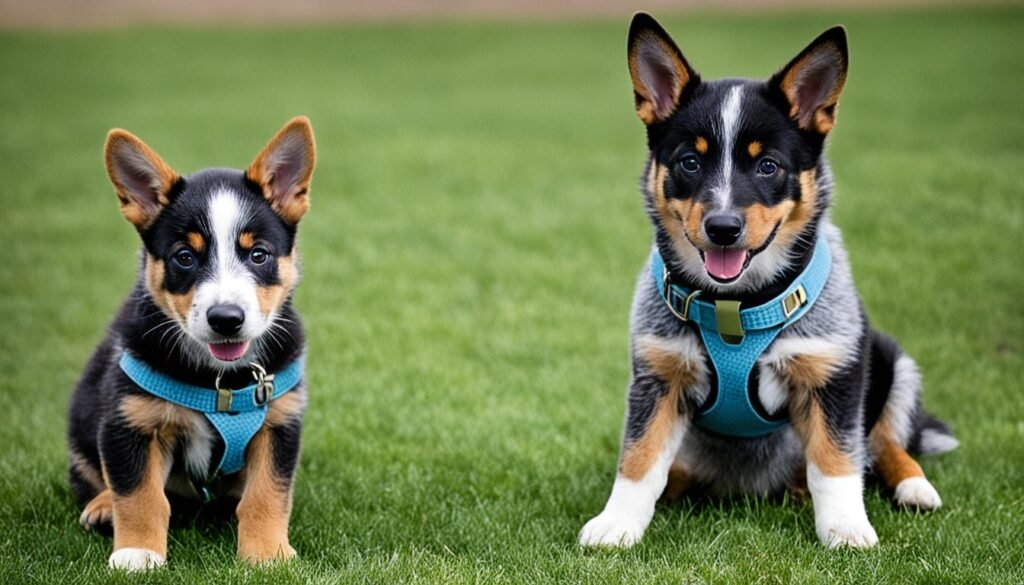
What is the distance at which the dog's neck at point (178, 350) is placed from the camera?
4.91m

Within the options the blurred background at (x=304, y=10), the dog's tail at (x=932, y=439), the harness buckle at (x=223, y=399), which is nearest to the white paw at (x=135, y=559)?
the harness buckle at (x=223, y=399)

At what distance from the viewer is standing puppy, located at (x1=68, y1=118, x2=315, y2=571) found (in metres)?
4.76

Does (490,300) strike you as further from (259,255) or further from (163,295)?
(163,295)

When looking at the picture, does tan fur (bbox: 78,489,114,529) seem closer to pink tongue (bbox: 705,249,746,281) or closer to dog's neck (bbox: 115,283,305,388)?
dog's neck (bbox: 115,283,305,388)

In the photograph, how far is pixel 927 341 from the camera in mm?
8141

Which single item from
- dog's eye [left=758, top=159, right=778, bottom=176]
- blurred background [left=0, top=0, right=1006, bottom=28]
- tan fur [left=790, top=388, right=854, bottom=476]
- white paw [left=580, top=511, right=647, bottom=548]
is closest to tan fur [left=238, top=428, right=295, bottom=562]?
white paw [left=580, top=511, right=647, bottom=548]

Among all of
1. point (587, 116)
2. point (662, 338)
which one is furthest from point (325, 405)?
point (587, 116)

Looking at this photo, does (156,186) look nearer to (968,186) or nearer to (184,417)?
(184,417)

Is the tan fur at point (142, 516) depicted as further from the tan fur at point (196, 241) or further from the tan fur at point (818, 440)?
the tan fur at point (818, 440)

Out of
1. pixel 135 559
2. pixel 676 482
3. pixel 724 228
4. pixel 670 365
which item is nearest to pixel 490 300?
pixel 676 482

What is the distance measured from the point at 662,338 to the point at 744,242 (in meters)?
0.62

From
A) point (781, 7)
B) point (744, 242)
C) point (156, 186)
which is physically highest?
point (156, 186)

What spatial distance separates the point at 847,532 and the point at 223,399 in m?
2.61

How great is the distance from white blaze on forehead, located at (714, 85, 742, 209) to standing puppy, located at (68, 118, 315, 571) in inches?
68.7
